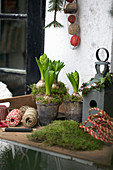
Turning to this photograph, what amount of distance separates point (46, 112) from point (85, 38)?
2.21 feet

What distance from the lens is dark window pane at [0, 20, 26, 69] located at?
4993mm

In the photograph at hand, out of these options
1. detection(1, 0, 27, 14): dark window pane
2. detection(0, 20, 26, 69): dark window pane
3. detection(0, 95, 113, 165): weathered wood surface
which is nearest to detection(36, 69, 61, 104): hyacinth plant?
detection(0, 95, 113, 165): weathered wood surface

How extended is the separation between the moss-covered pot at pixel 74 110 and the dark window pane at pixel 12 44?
3.56 m

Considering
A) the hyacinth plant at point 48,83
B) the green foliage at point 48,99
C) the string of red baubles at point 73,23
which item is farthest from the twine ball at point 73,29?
the green foliage at point 48,99

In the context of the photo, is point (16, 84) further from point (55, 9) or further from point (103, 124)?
point (103, 124)

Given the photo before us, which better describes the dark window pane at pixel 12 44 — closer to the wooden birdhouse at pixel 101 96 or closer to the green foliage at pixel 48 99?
the green foliage at pixel 48 99

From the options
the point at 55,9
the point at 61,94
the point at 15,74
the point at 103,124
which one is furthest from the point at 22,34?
the point at 103,124

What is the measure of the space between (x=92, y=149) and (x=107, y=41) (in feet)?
2.76

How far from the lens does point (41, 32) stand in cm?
227

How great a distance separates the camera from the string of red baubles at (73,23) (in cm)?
183

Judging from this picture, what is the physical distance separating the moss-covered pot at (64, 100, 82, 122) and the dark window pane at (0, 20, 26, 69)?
3.56 metres

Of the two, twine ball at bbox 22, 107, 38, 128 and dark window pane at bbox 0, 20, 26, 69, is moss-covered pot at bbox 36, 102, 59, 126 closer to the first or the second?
twine ball at bbox 22, 107, 38, 128

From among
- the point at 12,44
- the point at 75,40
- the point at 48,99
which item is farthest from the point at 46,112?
the point at 12,44

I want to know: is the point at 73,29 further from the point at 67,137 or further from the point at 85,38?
the point at 67,137
